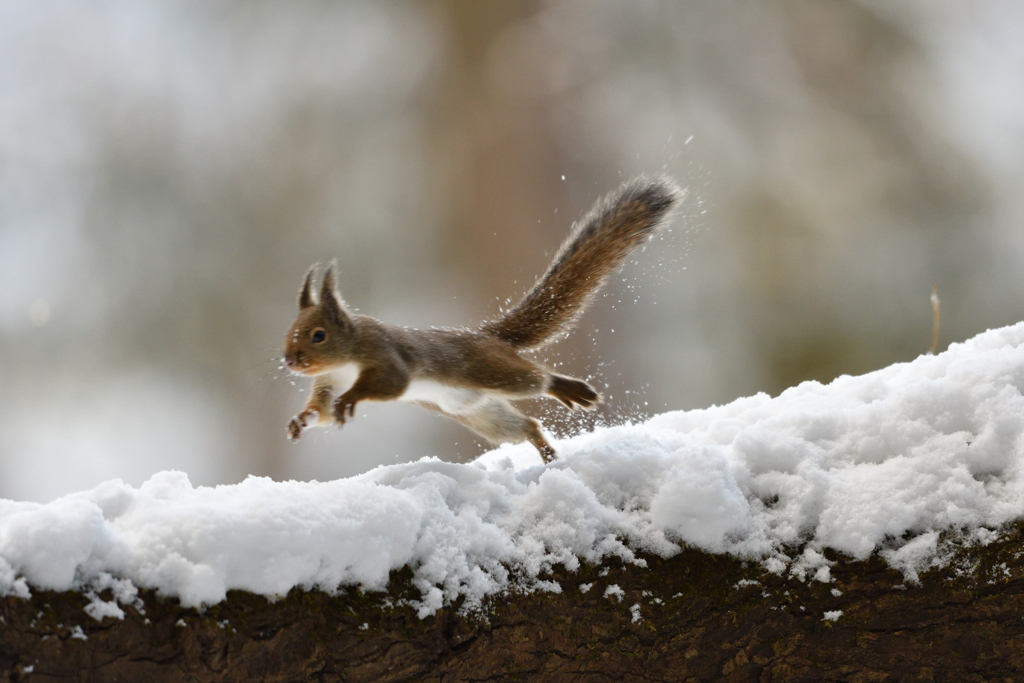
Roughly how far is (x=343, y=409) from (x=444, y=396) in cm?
18

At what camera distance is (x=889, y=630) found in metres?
0.80

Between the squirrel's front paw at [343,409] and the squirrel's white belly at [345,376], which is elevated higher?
the squirrel's white belly at [345,376]

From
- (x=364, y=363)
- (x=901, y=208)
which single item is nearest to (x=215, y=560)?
(x=364, y=363)

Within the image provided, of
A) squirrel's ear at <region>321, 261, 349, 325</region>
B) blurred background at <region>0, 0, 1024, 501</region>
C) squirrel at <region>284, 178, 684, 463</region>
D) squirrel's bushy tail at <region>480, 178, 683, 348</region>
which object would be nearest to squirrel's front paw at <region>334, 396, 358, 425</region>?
squirrel at <region>284, 178, 684, 463</region>

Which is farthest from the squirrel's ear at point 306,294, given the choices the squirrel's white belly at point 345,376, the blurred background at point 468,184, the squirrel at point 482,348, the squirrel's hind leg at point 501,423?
the blurred background at point 468,184

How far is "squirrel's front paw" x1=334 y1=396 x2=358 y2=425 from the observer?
1116 millimetres

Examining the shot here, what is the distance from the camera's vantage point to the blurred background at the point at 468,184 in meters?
2.83

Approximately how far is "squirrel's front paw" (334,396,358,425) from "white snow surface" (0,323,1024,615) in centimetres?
17

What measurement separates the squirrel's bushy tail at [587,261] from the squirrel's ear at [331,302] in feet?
0.91

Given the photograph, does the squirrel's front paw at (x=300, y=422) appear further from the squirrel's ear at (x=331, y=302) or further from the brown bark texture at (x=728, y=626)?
the brown bark texture at (x=728, y=626)

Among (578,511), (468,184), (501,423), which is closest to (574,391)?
(501,423)

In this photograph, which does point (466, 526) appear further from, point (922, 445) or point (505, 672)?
point (922, 445)

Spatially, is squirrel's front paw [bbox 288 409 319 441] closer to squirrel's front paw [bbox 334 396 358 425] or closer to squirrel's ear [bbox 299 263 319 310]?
squirrel's front paw [bbox 334 396 358 425]

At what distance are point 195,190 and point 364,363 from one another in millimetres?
2043
